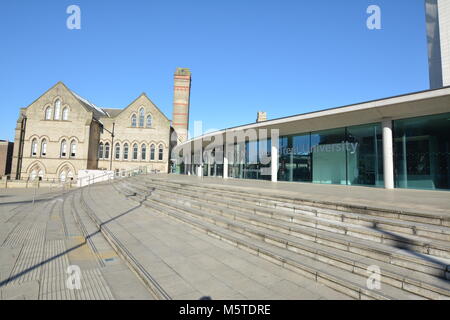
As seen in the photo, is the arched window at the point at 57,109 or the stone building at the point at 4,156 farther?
the stone building at the point at 4,156

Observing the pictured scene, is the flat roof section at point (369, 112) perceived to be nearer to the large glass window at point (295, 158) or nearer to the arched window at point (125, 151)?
the large glass window at point (295, 158)

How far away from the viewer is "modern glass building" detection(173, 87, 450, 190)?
10508mm

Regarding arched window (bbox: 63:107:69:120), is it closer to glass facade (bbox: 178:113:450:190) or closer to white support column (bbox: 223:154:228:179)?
white support column (bbox: 223:154:228:179)

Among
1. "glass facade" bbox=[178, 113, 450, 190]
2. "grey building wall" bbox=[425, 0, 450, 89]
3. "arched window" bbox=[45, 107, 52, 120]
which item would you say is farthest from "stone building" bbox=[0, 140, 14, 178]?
"grey building wall" bbox=[425, 0, 450, 89]

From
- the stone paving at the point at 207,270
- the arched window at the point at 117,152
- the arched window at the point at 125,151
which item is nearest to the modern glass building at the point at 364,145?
the stone paving at the point at 207,270

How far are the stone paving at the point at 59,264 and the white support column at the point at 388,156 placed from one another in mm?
12844

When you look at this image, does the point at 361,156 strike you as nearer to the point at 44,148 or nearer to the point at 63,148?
the point at 63,148

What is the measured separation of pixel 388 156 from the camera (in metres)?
11.6

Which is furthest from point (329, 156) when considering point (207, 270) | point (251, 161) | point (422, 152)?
point (207, 270)

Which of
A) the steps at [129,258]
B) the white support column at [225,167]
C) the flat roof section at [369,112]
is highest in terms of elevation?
the flat roof section at [369,112]

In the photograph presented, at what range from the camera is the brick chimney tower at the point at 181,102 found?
5191cm

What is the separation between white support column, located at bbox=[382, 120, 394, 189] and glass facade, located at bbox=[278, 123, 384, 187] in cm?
58

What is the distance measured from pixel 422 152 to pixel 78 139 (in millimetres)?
41721
